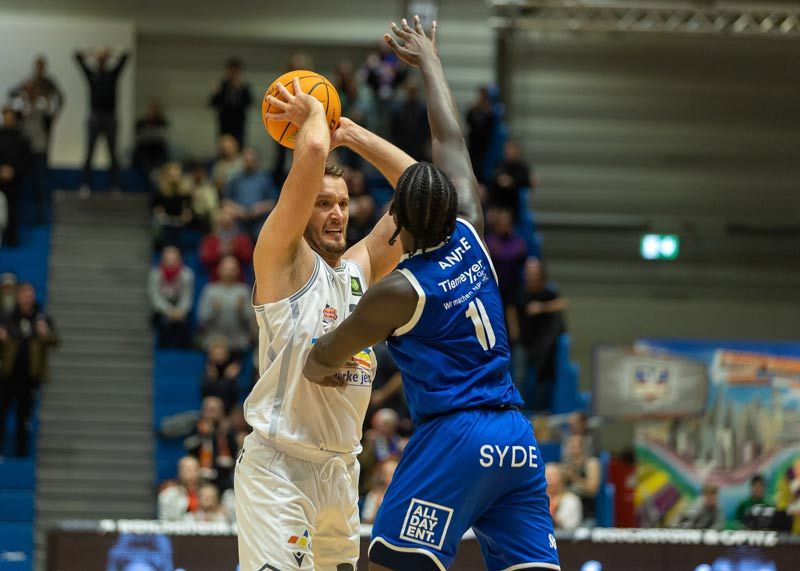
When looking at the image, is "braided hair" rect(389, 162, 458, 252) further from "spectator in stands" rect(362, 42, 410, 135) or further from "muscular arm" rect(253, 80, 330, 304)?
"spectator in stands" rect(362, 42, 410, 135)

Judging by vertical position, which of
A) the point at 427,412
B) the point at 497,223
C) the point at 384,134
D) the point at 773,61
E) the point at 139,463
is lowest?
the point at 139,463

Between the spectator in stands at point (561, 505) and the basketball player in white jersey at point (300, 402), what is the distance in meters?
6.37

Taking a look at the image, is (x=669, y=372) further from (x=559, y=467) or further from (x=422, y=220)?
(x=422, y=220)

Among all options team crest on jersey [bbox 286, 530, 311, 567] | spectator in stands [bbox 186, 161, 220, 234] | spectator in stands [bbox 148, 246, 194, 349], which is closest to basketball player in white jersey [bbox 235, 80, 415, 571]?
team crest on jersey [bbox 286, 530, 311, 567]

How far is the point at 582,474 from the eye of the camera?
512 inches

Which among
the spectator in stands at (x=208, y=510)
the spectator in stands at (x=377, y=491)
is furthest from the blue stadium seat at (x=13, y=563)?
the spectator in stands at (x=377, y=491)

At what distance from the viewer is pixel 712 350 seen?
14891 mm

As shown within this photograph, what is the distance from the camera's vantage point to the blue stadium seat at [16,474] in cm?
1424

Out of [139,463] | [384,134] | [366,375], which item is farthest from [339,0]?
[366,375]

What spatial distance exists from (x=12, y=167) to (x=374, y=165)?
12.0m

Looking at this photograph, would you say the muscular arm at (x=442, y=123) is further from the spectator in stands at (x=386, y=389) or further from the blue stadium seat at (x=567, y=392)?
the blue stadium seat at (x=567, y=392)

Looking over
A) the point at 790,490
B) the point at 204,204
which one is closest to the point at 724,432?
the point at 790,490

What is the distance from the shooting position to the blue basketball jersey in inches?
201

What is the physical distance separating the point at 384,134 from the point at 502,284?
3688mm
